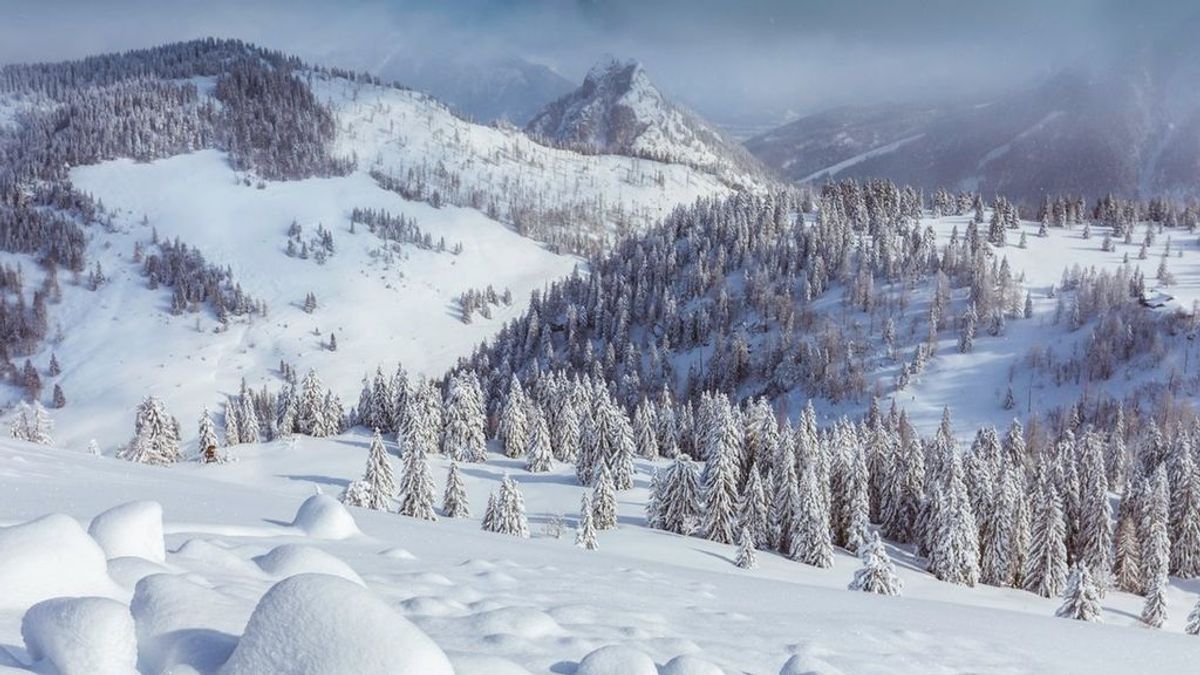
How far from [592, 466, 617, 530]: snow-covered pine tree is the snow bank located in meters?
45.5

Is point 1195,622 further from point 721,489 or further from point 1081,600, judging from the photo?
point 721,489

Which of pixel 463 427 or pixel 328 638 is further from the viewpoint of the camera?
pixel 463 427

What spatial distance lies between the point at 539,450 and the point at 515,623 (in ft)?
233

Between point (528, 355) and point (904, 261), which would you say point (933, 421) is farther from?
point (528, 355)

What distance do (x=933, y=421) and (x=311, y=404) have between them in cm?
9854

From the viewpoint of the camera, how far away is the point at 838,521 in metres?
65.8

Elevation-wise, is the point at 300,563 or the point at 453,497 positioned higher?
the point at 300,563

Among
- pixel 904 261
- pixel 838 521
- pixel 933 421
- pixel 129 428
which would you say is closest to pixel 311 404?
pixel 838 521

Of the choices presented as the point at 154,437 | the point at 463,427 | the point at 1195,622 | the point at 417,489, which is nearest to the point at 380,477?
the point at 417,489

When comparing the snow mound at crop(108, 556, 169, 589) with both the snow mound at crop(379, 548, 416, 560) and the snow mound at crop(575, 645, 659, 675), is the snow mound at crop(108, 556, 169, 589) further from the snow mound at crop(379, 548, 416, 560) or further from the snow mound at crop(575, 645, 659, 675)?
the snow mound at crop(379, 548, 416, 560)

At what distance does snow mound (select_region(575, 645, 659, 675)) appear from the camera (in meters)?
5.33

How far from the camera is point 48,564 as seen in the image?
545 centimetres

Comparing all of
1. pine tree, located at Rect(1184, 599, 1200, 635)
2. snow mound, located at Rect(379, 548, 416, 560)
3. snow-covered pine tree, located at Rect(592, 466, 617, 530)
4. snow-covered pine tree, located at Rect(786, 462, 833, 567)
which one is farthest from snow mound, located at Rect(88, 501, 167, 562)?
pine tree, located at Rect(1184, 599, 1200, 635)

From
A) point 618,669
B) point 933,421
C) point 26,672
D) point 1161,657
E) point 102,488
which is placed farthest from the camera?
point 933,421
